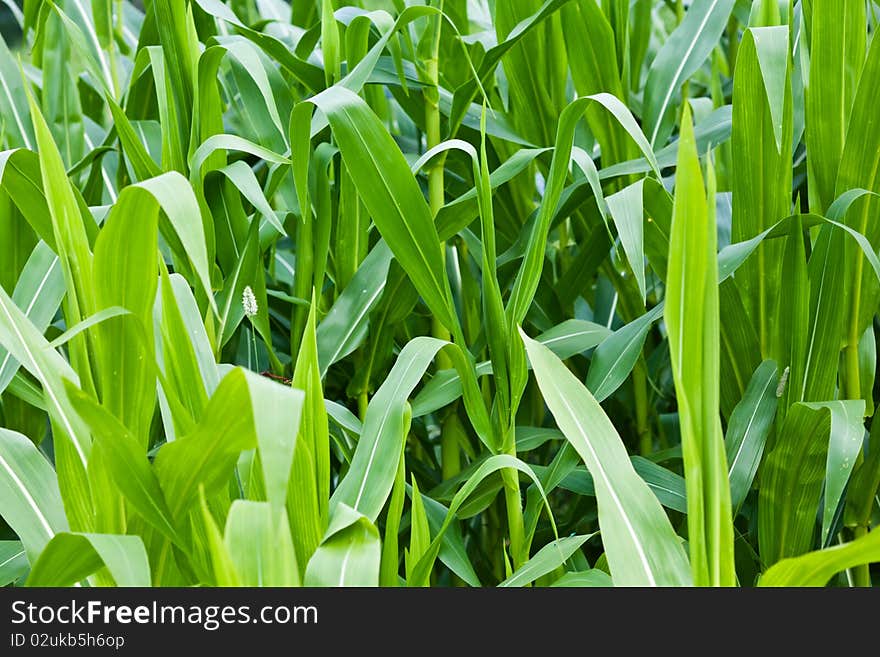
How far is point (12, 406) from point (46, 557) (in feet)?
1.02

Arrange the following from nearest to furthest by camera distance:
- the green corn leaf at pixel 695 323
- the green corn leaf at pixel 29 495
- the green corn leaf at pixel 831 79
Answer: the green corn leaf at pixel 695 323 → the green corn leaf at pixel 29 495 → the green corn leaf at pixel 831 79

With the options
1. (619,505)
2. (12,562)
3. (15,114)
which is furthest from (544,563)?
(15,114)

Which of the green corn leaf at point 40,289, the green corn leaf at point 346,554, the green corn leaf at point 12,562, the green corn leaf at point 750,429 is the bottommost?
the green corn leaf at point 12,562

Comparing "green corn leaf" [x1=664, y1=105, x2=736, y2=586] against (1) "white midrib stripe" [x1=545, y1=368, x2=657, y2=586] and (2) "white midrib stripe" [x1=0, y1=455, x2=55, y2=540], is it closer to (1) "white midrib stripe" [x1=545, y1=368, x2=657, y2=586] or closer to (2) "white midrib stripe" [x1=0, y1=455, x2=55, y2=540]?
(1) "white midrib stripe" [x1=545, y1=368, x2=657, y2=586]

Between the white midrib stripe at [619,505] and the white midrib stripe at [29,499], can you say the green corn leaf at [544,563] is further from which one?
the white midrib stripe at [29,499]

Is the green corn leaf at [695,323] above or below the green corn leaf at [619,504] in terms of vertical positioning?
above

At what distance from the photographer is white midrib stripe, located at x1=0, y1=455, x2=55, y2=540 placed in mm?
454

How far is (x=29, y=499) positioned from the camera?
46 centimetres

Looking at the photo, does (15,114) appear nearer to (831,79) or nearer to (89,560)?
(89,560)

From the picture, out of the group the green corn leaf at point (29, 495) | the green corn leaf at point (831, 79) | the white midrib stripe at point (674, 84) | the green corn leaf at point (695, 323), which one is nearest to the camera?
the green corn leaf at point (695, 323)

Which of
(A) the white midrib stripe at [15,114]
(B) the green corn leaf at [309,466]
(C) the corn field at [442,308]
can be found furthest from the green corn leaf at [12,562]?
(A) the white midrib stripe at [15,114]

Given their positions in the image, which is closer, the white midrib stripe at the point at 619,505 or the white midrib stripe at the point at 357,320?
the white midrib stripe at the point at 619,505

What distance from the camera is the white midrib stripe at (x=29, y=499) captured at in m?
0.45

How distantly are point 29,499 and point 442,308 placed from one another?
242 mm
